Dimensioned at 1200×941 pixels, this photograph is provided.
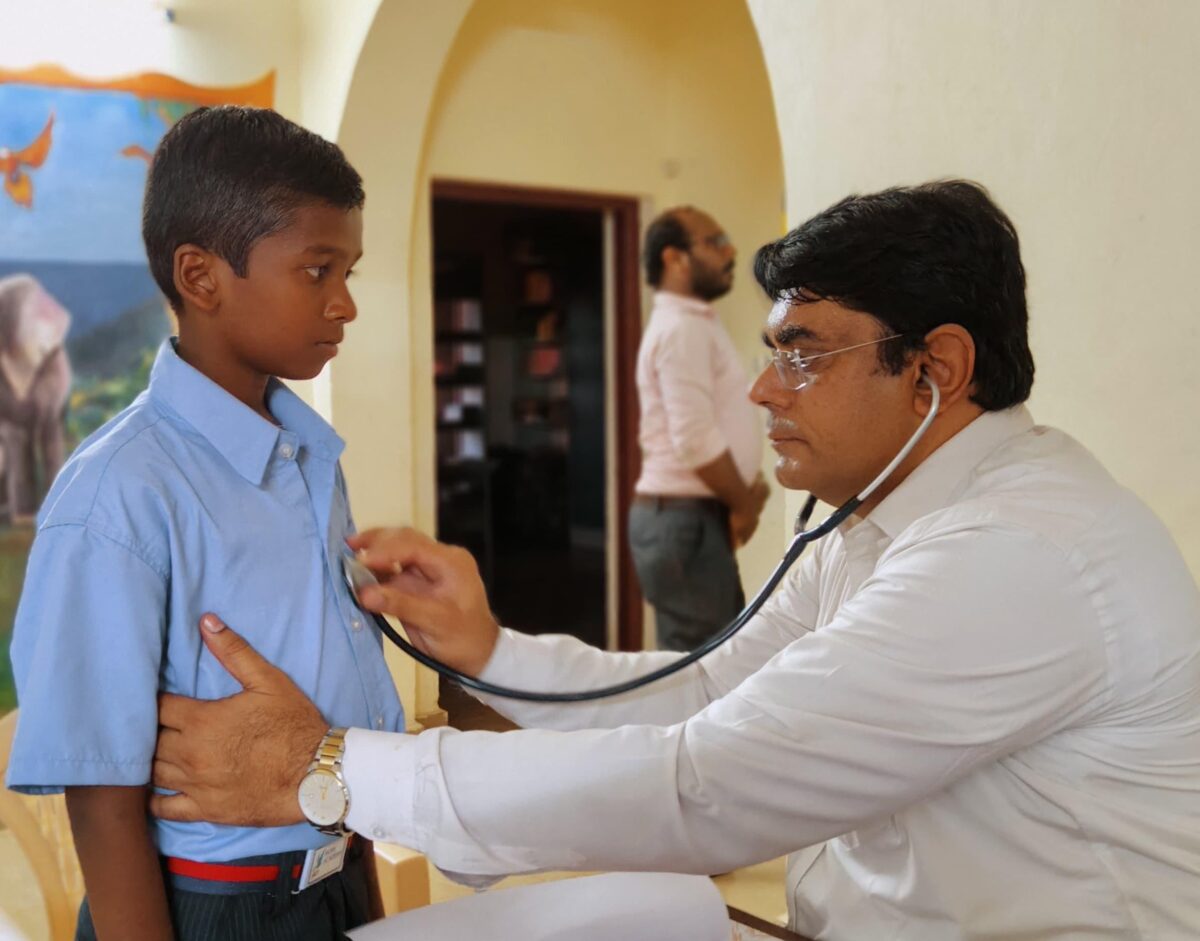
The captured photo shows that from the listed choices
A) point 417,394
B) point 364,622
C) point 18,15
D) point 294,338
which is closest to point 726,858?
point 364,622

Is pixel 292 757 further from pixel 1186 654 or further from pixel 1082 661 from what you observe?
pixel 1186 654

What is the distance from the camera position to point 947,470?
1135mm

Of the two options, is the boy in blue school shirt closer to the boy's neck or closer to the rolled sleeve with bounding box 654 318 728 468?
the boy's neck

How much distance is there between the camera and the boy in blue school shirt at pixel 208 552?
0.94m

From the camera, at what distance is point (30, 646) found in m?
0.98

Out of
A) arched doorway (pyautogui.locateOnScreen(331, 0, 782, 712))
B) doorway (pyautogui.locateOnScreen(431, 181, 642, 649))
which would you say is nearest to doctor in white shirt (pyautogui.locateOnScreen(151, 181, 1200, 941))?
arched doorway (pyautogui.locateOnScreen(331, 0, 782, 712))

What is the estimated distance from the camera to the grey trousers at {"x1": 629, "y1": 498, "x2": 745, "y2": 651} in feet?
9.98

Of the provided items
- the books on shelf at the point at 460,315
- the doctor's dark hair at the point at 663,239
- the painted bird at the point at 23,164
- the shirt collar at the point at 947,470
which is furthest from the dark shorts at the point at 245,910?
the books on shelf at the point at 460,315

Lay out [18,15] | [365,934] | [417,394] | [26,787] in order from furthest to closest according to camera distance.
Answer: [417,394], [18,15], [365,934], [26,787]

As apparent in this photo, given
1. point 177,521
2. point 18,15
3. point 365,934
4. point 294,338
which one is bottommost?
point 365,934

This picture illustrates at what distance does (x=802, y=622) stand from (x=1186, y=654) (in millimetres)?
506

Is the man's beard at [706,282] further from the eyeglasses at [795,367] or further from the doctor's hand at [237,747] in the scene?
the doctor's hand at [237,747]

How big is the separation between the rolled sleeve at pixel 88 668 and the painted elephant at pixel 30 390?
8.77 ft

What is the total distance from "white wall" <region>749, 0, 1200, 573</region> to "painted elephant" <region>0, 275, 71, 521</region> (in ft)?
8.44
